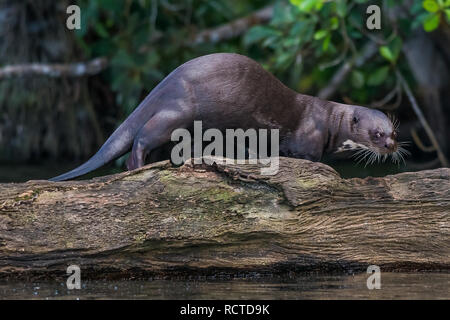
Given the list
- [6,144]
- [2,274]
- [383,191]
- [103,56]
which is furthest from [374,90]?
[2,274]

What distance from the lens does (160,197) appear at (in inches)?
149

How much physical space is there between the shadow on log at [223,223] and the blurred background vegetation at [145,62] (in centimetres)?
382

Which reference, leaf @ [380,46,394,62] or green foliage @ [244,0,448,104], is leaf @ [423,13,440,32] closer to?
green foliage @ [244,0,448,104]

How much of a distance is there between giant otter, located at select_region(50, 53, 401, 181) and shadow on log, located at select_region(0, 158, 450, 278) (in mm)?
715

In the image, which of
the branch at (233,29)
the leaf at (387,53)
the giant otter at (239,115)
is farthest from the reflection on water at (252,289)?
the branch at (233,29)

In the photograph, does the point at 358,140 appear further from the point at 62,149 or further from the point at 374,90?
the point at 62,149

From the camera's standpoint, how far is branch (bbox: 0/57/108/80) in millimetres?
8680

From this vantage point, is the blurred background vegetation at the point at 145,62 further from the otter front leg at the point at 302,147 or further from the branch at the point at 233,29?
the otter front leg at the point at 302,147

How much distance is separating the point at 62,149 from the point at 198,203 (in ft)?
20.2

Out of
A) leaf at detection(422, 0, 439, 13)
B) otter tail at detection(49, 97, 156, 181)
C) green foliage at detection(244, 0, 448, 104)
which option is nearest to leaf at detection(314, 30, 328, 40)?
green foliage at detection(244, 0, 448, 104)

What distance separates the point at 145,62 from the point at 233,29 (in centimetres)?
104

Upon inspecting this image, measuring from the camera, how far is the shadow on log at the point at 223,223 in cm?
369

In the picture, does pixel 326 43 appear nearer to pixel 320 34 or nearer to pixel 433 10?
pixel 320 34

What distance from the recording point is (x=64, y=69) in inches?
352
